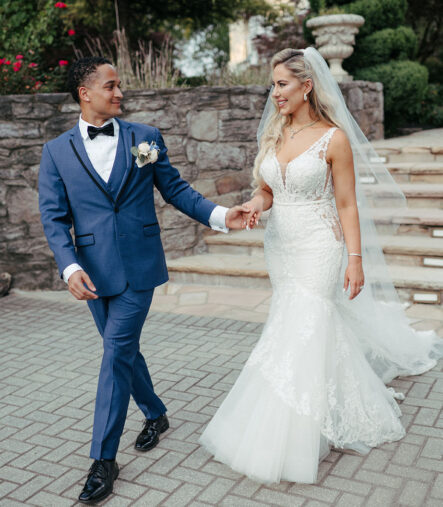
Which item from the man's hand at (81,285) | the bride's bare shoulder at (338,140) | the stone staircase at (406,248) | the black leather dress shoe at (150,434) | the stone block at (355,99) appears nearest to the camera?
the man's hand at (81,285)

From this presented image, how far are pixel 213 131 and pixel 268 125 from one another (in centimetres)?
380

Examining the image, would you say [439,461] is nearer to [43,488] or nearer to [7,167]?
[43,488]

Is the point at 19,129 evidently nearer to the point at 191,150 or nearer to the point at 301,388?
the point at 191,150

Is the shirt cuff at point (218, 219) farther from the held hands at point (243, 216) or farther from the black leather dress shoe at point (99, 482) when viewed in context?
the black leather dress shoe at point (99, 482)

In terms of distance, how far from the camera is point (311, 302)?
3354 mm

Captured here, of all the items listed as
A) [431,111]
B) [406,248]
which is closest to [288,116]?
[406,248]

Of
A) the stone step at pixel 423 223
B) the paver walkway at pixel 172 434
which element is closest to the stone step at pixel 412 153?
the stone step at pixel 423 223

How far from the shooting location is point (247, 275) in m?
6.84

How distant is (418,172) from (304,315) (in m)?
5.06

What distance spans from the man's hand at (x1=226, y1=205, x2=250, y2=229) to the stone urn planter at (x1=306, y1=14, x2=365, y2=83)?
6.82 meters

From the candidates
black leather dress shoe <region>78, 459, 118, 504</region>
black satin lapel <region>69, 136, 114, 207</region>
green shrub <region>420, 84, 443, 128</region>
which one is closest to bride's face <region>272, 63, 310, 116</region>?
black satin lapel <region>69, 136, 114, 207</region>

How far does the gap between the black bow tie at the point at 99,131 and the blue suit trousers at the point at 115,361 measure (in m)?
0.79

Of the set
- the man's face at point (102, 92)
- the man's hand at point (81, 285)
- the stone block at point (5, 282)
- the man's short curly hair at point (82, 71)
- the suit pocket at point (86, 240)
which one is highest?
the man's short curly hair at point (82, 71)

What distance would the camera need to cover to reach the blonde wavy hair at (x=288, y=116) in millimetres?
3375
